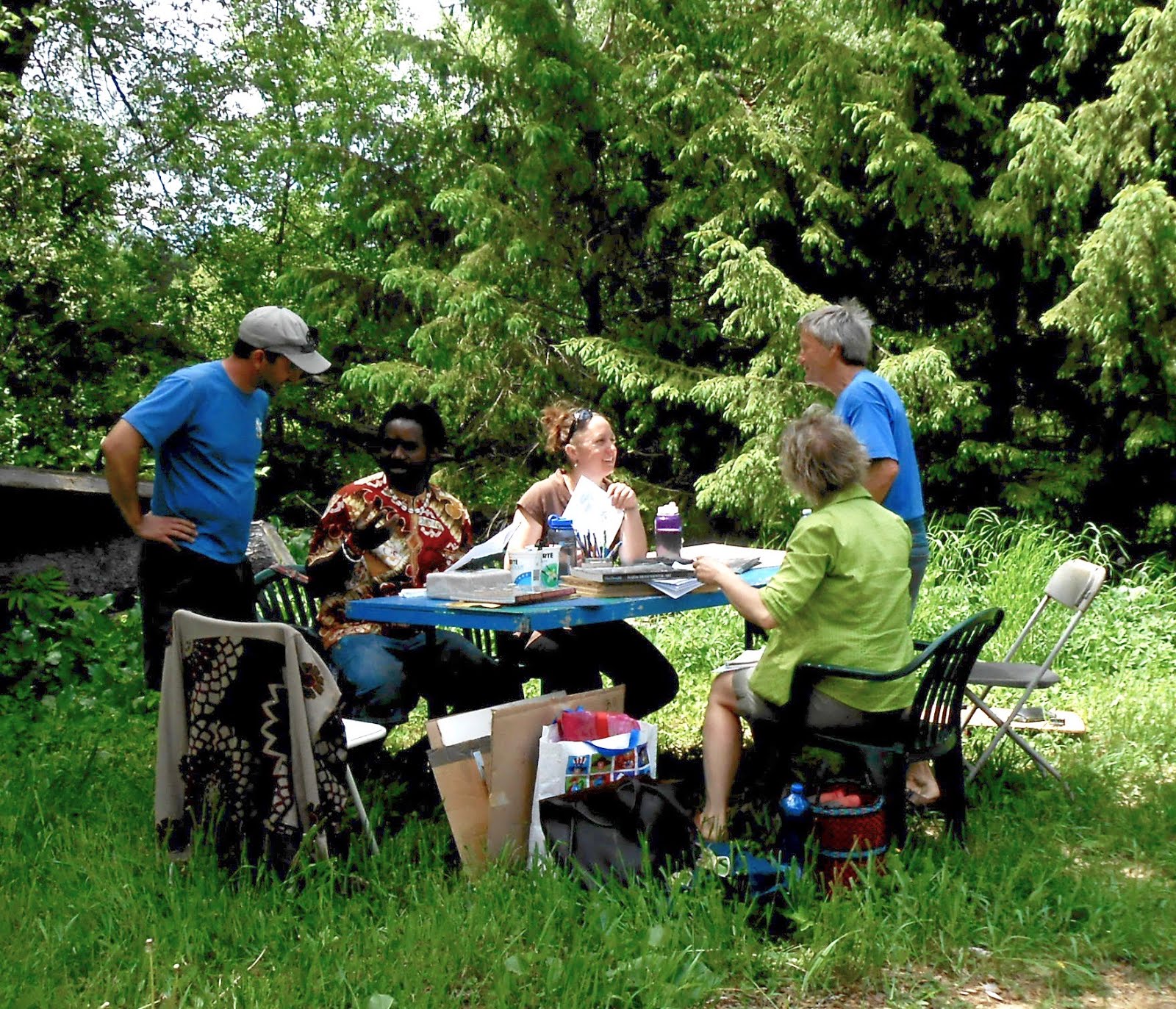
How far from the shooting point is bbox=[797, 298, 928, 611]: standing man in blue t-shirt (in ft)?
13.7

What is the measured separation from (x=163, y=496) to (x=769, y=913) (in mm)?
2641

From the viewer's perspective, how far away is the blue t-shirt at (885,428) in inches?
164

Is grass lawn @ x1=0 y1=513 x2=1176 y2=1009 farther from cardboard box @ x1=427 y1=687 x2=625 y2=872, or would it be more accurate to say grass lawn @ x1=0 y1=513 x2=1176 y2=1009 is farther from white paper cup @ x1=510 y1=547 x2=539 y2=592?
white paper cup @ x1=510 y1=547 x2=539 y2=592

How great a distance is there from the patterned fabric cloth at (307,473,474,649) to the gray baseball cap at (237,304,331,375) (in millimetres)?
509

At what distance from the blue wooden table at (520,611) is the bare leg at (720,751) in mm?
363

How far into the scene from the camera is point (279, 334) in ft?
14.3

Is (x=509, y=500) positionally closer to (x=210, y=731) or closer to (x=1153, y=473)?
(x=1153, y=473)

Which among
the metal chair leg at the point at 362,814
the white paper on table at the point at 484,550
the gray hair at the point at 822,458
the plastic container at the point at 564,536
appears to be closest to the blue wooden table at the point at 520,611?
the white paper on table at the point at 484,550

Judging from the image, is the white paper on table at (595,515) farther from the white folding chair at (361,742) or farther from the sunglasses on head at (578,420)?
the white folding chair at (361,742)

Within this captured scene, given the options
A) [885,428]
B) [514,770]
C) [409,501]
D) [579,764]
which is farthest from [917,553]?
[409,501]

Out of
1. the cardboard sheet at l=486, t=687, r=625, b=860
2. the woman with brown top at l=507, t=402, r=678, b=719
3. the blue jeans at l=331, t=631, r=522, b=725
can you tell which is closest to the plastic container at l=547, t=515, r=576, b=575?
the woman with brown top at l=507, t=402, r=678, b=719

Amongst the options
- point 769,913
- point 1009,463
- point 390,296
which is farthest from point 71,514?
point 1009,463

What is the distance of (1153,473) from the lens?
848cm

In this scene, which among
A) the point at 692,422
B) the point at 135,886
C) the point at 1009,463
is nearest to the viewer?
the point at 135,886
